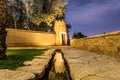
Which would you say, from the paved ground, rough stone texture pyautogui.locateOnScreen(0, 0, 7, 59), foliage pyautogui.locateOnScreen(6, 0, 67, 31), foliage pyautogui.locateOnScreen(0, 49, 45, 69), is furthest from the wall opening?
the paved ground

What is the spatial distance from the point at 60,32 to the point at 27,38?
573cm

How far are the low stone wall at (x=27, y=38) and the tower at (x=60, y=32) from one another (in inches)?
28.6

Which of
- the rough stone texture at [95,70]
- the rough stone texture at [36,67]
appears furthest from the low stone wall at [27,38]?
the rough stone texture at [95,70]

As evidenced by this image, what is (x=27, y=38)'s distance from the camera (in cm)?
2188

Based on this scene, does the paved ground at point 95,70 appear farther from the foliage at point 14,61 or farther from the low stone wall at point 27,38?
the low stone wall at point 27,38

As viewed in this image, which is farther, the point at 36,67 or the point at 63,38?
the point at 63,38

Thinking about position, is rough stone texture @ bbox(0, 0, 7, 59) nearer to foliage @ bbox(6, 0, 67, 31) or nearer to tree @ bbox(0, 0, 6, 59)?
tree @ bbox(0, 0, 6, 59)

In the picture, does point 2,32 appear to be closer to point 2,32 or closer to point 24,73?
point 2,32

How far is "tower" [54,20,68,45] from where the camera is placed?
1011 inches

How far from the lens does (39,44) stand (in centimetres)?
2372

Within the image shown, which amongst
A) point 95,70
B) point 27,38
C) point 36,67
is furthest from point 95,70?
point 27,38

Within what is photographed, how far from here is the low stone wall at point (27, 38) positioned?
764 inches

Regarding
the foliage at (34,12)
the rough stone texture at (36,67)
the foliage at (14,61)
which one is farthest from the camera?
the foliage at (34,12)

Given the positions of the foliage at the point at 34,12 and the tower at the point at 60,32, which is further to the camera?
the foliage at the point at 34,12
